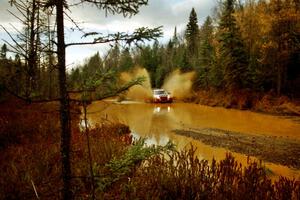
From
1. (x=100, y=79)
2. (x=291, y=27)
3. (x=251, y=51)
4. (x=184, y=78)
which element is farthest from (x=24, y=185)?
(x=184, y=78)

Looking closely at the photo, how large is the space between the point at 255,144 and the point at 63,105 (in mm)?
13270

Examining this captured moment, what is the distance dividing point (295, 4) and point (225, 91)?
12571 millimetres

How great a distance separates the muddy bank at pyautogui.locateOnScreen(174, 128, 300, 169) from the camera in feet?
41.3

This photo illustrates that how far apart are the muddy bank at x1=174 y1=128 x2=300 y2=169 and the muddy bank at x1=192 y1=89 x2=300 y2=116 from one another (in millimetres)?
11961

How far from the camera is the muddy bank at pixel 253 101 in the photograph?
2908 centimetres

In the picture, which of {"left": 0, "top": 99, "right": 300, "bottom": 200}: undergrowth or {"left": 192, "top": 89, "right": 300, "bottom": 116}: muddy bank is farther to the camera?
{"left": 192, "top": 89, "right": 300, "bottom": 116}: muddy bank

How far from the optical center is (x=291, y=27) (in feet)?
104

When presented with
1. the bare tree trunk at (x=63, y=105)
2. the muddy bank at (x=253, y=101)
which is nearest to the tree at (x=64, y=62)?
the bare tree trunk at (x=63, y=105)

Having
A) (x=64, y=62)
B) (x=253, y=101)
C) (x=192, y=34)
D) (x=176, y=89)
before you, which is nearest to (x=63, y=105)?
(x=64, y=62)

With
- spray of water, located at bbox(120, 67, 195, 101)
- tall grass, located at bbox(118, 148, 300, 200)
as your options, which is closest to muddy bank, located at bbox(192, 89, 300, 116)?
spray of water, located at bbox(120, 67, 195, 101)

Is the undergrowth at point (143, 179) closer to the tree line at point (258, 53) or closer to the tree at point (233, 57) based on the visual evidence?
the tree line at point (258, 53)

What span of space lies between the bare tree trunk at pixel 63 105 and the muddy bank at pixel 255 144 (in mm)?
9942

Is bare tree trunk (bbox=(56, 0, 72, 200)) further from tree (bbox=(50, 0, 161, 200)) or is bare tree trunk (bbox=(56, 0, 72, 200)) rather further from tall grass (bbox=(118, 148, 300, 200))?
tall grass (bbox=(118, 148, 300, 200))

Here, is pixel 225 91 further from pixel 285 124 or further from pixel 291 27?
pixel 285 124
